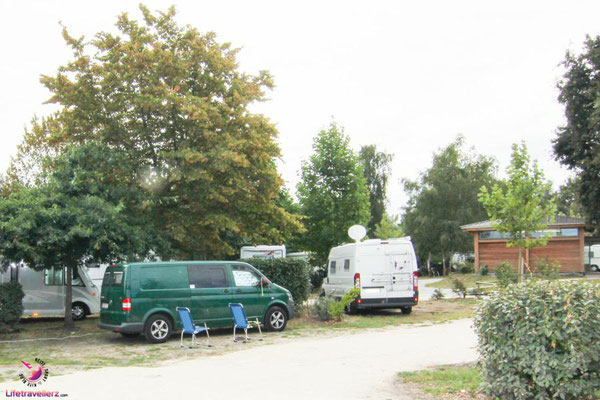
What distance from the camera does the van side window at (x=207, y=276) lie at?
13.6 metres

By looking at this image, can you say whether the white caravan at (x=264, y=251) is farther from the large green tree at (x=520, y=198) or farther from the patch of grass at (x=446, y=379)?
the patch of grass at (x=446, y=379)

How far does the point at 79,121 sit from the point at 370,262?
9.64 m

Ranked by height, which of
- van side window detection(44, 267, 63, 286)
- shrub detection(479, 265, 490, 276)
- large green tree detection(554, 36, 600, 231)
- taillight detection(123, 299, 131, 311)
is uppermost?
large green tree detection(554, 36, 600, 231)

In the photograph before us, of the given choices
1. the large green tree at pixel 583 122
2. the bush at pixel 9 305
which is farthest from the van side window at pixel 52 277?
the large green tree at pixel 583 122

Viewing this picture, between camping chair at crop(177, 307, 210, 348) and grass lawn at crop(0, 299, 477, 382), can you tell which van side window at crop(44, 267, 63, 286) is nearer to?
grass lawn at crop(0, 299, 477, 382)

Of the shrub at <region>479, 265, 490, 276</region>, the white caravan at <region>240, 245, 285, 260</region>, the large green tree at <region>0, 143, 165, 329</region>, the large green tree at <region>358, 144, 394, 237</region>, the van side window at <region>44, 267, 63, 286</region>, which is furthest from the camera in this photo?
the large green tree at <region>358, 144, 394, 237</region>

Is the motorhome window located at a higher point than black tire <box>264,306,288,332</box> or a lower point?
higher

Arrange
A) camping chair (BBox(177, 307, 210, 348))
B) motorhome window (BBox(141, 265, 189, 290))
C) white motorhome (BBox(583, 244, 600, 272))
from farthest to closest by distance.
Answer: white motorhome (BBox(583, 244, 600, 272))
motorhome window (BBox(141, 265, 189, 290))
camping chair (BBox(177, 307, 210, 348))

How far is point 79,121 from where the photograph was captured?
17281 millimetres

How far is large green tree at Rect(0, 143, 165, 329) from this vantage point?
1325cm

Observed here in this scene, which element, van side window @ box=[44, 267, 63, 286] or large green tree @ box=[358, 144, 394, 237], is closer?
van side window @ box=[44, 267, 63, 286]

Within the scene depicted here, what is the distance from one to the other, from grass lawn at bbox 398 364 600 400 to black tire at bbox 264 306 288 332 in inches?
244

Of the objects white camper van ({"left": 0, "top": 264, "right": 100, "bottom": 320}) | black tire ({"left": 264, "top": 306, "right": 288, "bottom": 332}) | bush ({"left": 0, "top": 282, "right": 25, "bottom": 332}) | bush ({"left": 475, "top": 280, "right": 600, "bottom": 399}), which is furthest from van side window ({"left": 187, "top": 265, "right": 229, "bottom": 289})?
bush ({"left": 475, "top": 280, "right": 600, "bottom": 399})

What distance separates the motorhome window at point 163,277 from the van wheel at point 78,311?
585 cm
